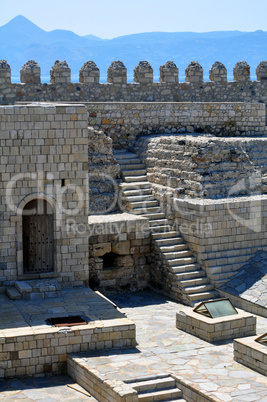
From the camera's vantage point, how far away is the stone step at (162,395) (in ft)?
35.1

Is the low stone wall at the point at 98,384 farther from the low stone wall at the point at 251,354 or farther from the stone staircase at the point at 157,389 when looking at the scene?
the low stone wall at the point at 251,354

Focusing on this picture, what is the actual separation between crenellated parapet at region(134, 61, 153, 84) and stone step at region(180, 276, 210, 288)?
820cm

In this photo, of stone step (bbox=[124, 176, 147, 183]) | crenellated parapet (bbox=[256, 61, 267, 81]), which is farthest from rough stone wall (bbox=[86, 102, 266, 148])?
crenellated parapet (bbox=[256, 61, 267, 81])

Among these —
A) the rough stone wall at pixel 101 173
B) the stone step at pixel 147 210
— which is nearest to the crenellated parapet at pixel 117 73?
the rough stone wall at pixel 101 173

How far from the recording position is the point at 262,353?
11289 mm

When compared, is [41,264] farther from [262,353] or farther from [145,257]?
[262,353]

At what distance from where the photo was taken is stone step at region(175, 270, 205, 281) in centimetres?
1548

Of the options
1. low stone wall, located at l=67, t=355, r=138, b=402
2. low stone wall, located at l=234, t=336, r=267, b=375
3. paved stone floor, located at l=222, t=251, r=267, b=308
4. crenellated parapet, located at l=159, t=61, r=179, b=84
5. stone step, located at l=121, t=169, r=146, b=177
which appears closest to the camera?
low stone wall, located at l=67, t=355, r=138, b=402

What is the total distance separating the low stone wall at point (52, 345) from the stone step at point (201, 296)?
304 cm

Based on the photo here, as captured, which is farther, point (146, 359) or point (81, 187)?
point (81, 187)

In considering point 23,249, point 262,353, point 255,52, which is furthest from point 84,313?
point 255,52

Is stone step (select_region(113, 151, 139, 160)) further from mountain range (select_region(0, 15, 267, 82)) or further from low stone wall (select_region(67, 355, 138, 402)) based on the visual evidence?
mountain range (select_region(0, 15, 267, 82))

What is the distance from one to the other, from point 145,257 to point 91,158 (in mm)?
3014

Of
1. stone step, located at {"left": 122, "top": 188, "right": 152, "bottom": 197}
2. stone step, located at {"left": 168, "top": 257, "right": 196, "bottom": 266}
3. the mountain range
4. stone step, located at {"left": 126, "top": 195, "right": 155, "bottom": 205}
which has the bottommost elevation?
stone step, located at {"left": 168, "top": 257, "right": 196, "bottom": 266}
